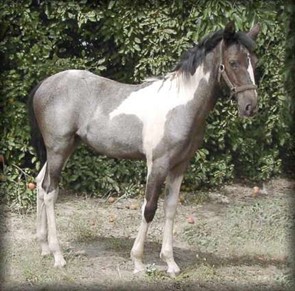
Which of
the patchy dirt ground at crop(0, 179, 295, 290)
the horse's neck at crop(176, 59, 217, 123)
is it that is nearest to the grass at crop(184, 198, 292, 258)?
the patchy dirt ground at crop(0, 179, 295, 290)

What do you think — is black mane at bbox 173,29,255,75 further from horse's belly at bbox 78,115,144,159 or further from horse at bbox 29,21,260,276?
horse's belly at bbox 78,115,144,159

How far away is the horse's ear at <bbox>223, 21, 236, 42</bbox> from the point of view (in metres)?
2.91

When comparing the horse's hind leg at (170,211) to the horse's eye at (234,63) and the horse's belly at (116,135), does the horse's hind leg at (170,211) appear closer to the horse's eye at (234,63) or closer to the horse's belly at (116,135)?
the horse's belly at (116,135)

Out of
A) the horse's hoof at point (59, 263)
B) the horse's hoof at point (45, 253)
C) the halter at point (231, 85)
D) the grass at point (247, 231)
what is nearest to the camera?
the halter at point (231, 85)

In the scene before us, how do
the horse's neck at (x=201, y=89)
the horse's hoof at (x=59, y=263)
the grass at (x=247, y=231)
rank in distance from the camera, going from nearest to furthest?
the horse's neck at (x=201, y=89) < the horse's hoof at (x=59, y=263) < the grass at (x=247, y=231)

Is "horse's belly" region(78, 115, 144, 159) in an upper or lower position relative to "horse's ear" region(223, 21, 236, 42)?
lower

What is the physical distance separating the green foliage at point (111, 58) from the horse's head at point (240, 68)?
142 cm

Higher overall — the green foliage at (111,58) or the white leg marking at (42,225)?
the green foliage at (111,58)

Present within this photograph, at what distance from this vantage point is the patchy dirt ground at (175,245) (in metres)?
3.15

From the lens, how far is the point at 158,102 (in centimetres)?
317

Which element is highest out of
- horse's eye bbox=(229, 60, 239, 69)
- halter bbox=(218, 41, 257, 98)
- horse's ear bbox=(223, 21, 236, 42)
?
horse's ear bbox=(223, 21, 236, 42)

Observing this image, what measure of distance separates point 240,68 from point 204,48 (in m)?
0.27

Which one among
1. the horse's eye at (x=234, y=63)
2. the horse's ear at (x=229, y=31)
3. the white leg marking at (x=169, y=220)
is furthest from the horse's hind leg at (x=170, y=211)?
the horse's ear at (x=229, y=31)

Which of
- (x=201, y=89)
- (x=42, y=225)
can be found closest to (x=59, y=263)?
(x=42, y=225)
